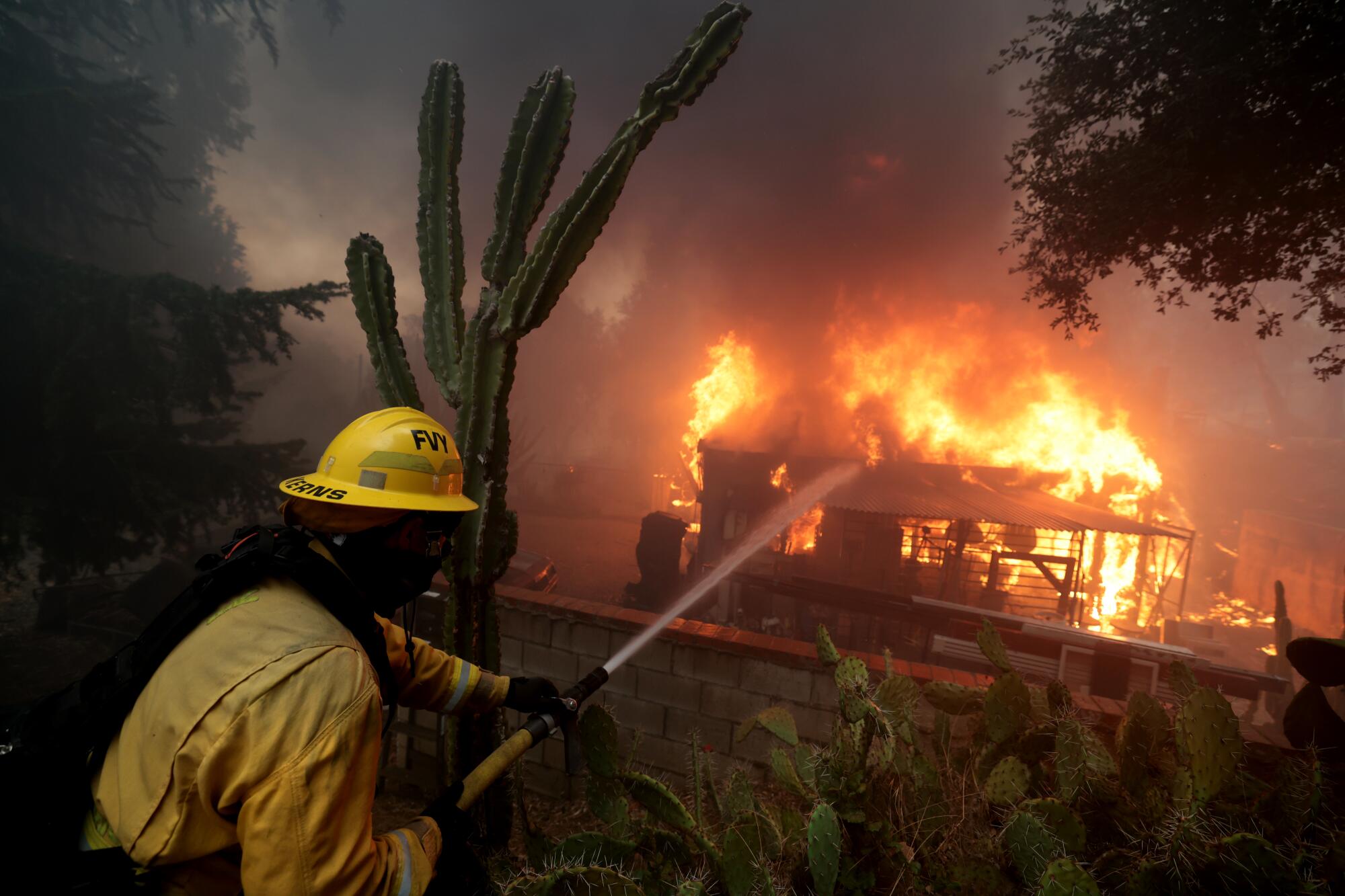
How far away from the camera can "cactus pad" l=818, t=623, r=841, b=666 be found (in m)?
3.04

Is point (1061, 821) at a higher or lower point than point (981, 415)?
lower

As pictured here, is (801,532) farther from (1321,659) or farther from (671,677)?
(1321,659)

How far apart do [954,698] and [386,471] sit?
3.85 m

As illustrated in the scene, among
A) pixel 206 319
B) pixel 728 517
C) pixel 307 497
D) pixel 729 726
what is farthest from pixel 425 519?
pixel 728 517

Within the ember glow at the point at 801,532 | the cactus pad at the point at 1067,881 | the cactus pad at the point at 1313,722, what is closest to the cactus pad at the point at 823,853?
the cactus pad at the point at 1067,881

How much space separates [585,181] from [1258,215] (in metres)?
6.53

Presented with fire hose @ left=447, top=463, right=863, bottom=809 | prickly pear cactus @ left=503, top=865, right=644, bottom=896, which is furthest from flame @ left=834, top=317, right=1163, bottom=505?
prickly pear cactus @ left=503, top=865, right=644, bottom=896

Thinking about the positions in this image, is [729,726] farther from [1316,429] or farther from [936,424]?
[1316,429]

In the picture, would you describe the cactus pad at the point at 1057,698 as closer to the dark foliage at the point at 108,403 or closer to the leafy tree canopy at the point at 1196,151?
the leafy tree canopy at the point at 1196,151

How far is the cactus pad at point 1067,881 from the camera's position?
182 cm

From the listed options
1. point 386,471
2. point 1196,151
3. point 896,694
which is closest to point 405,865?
point 386,471

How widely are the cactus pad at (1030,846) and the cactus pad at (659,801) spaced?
55.4 inches

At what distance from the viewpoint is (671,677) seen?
4824mm

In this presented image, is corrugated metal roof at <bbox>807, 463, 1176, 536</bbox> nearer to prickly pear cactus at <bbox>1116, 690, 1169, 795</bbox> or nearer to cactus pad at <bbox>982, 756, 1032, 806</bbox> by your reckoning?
prickly pear cactus at <bbox>1116, 690, 1169, 795</bbox>
